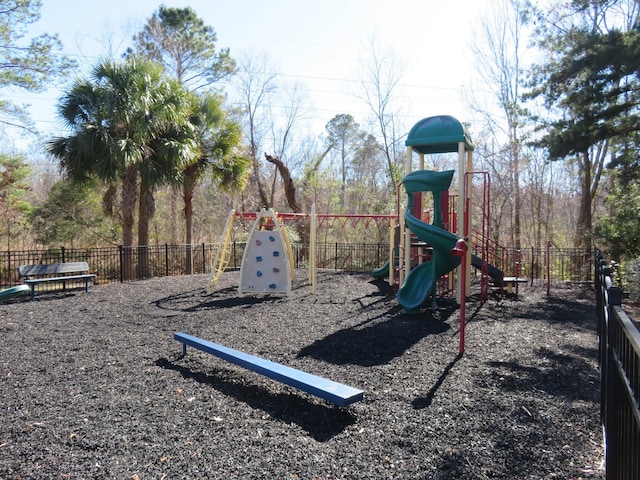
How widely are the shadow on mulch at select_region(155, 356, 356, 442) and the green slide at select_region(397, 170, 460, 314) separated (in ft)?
12.8

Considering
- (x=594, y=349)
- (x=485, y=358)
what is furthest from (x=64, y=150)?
(x=594, y=349)

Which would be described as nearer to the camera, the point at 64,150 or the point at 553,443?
the point at 553,443

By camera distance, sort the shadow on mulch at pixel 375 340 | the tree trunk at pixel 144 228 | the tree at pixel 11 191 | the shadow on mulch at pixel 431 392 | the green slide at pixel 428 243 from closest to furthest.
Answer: the shadow on mulch at pixel 431 392
the shadow on mulch at pixel 375 340
the green slide at pixel 428 243
the tree trunk at pixel 144 228
the tree at pixel 11 191

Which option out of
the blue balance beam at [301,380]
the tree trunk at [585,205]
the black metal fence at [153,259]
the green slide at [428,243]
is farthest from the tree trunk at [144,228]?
the tree trunk at [585,205]

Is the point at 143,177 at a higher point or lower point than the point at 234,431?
higher

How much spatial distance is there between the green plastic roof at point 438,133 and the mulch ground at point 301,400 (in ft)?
10.4

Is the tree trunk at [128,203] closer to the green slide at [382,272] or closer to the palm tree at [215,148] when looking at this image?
the palm tree at [215,148]

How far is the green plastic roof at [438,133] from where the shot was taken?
8039 mm

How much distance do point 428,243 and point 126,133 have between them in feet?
30.3

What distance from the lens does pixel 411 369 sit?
183 inches

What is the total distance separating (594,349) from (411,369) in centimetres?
254

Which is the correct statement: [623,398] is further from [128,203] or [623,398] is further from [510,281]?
[128,203]

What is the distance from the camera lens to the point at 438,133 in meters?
8.16

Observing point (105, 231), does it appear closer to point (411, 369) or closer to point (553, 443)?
point (411, 369)
